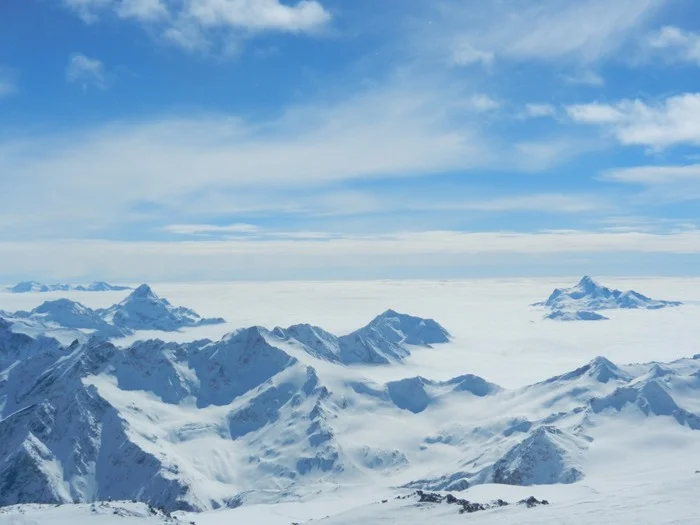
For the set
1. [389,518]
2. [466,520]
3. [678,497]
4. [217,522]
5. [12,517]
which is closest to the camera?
[678,497]

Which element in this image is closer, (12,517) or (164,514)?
(12,517)

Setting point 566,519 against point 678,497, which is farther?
point 678,497

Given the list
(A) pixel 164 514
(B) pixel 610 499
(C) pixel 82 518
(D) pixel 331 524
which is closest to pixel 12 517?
(C) pixel 82 518

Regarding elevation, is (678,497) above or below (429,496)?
above

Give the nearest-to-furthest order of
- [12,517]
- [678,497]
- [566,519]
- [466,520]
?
[566,519], [678,497], [466,520], [12,517]

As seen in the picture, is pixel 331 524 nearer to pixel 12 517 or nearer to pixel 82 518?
pixel 82 518

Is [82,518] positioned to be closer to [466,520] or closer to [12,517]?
[12,517]

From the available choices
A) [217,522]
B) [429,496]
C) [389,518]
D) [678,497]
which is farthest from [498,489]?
[217,522]

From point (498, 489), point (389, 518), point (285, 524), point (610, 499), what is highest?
point (610, 499)

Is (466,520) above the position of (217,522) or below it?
above

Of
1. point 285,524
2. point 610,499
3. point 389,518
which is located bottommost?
point 285,524
